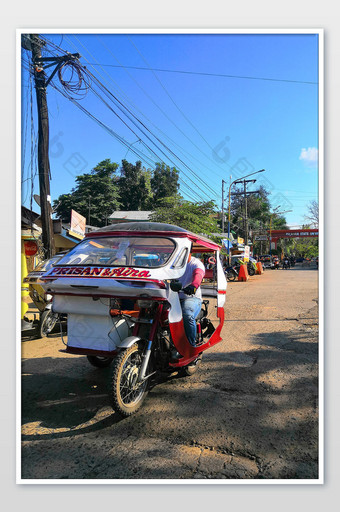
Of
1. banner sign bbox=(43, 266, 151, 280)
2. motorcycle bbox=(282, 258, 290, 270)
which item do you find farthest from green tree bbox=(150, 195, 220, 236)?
motorcycle bbox=(282, 258, 290, 270)

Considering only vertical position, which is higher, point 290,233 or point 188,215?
point 290,233

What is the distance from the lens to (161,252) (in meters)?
3.43

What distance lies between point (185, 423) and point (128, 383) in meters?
0.62

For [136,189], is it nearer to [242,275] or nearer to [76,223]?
[242,275]

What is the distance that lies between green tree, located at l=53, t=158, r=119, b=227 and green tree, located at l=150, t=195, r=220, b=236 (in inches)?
291

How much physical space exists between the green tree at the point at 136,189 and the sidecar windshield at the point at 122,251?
26.5 metres

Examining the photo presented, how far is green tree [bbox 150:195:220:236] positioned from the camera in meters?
14.2

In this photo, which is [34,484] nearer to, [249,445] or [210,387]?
[249,445]

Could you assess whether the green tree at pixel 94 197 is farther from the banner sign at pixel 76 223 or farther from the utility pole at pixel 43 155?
the utility pole at pixel 43 155

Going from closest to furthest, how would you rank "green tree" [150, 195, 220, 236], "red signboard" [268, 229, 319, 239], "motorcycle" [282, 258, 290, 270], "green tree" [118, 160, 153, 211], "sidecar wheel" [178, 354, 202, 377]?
"sidecar wheel" [178, 354, 202, 377] < "green tree" [150, 195, 220, 236] < "green tree" [118, 160, 153, 211] < "motorcycle" [282, 258, 290, 270] < "red signboard" [268, 229, 319, 239]

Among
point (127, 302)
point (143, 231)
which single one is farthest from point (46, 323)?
point (143, 231)

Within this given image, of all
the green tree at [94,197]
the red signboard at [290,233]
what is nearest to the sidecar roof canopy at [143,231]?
the green tree at [94,197]

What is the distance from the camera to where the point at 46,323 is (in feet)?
19.9

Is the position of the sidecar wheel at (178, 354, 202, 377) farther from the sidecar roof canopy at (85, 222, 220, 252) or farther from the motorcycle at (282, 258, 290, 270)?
the motorcycle at (282, 258, 290, 270)
